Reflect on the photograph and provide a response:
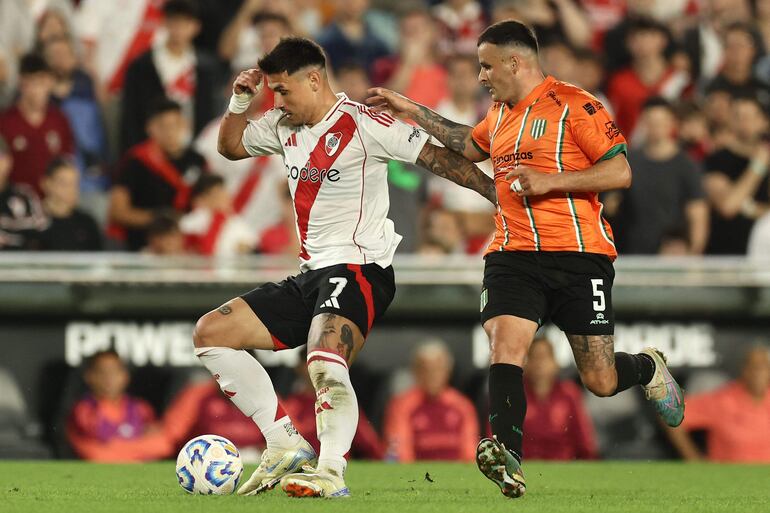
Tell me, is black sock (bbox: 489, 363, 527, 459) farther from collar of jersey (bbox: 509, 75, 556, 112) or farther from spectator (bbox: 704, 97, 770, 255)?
spectator (bbox: 704, 97, 770, 255)

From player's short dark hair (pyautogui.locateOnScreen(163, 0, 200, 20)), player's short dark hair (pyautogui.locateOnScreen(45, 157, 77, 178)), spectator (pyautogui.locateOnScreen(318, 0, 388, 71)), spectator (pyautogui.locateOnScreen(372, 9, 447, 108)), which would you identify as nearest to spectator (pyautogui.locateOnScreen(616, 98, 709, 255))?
spectator (pyautogui.locateOnScreen(372, 9, 447, 108))

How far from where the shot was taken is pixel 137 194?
12.6 meters

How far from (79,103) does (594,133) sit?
24.1 feet

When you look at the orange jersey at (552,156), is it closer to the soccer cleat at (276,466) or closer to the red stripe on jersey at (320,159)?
the red stripe on jersey at (320,159)

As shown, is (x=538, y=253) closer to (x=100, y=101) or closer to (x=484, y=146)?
(x=484, y=146)

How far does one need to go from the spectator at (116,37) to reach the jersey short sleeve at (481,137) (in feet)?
22.9

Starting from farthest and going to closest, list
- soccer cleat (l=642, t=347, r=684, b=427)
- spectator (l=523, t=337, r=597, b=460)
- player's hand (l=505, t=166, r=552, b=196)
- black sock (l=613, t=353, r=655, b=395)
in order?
1. spectator (l=523, t=337, r=597, b=460)
2. soccer cleat (l=642, t=347, r=684, b=427)
3. black sock (l=613, t=353, r=655, b=395)
4. player's hand (l=505, t=166, r=552, b=196)

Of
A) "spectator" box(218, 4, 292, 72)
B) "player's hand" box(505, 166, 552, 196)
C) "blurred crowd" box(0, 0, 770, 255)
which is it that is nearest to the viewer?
"player's hand" box(505, 166, 552, 196)

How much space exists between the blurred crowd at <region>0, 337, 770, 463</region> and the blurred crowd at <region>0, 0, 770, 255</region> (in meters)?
1.27

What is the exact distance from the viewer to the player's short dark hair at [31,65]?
42.1ft

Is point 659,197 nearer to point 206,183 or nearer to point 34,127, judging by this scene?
point 206,183

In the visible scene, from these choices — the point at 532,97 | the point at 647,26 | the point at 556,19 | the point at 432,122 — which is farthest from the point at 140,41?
the point at 532,97

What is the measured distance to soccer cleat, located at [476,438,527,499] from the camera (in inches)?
254

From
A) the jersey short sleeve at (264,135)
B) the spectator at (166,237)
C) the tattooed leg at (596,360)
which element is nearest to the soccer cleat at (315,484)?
the tattooed leg at (596,360)
